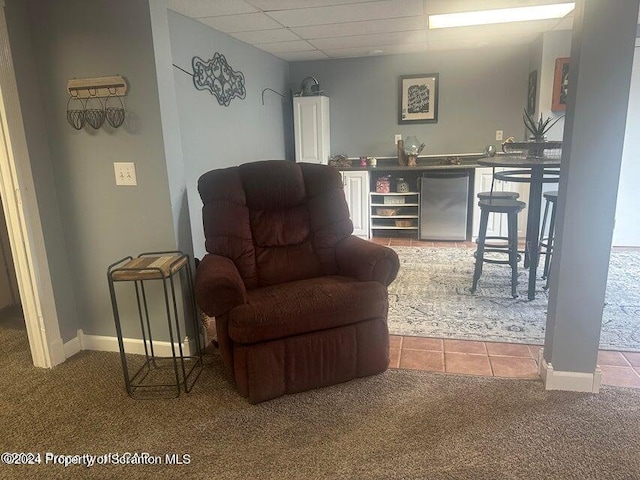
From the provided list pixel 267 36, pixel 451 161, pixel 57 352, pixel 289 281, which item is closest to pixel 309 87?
pixel 267 36

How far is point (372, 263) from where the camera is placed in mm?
2293

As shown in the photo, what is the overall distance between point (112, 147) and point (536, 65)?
4.33m

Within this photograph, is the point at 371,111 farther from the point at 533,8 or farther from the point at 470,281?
the point at 470,281

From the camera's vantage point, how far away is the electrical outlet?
236cm

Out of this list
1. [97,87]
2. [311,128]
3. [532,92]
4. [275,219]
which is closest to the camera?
[97,87]

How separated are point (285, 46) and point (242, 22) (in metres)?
1.10

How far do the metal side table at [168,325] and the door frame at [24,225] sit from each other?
15.7 inches

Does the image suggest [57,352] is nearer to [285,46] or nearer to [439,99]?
[285,46]

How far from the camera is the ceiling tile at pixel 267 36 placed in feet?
12.7

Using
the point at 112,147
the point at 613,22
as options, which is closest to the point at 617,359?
the point at 613,22

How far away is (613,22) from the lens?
1.73 m

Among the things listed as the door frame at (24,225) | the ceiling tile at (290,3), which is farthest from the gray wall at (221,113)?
the door frame at (24,225)

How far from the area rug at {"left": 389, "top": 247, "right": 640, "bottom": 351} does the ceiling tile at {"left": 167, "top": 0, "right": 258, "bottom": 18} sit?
2422 millimetres

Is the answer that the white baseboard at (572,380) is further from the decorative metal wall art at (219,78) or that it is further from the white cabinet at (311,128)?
the white cabinet at (311,128)
